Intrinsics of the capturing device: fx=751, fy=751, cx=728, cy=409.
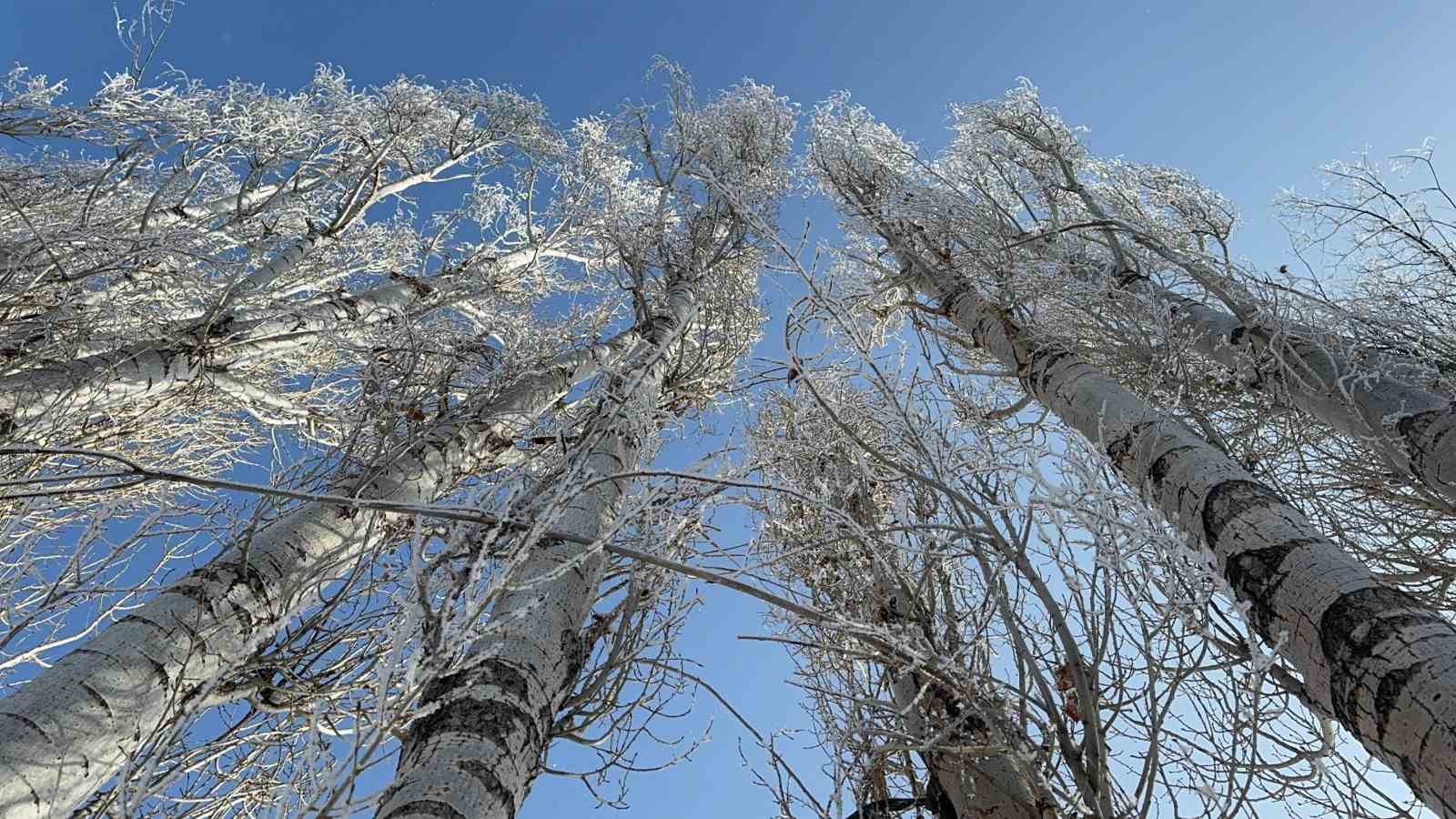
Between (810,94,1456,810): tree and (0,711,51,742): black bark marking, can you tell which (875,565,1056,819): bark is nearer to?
(810,94,1456,810): tree

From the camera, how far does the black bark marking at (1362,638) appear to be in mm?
1781

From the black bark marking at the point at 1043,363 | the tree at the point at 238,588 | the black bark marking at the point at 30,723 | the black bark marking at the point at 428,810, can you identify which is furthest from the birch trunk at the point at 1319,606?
the black bark marking at the point at 30,723

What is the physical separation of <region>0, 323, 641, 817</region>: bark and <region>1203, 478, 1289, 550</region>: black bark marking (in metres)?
2.70

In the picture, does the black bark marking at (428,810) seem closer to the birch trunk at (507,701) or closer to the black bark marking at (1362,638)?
the birch trunk at (507,701)

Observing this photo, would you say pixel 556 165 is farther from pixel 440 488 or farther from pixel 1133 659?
pixel 1133 659

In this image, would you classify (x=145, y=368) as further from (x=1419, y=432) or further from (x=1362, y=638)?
(x=1419, y=432)

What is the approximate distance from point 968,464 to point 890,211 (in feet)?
15.1

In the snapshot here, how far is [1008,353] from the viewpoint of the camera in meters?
4.94

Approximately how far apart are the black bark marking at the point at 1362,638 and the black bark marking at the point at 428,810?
2088 millimetres

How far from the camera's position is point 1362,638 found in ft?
6.23

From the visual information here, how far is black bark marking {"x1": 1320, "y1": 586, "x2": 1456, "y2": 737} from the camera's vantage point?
5.84 ft

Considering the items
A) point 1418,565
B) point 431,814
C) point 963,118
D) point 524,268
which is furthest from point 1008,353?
point 524,268

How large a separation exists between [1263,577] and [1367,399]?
1790 millimetres

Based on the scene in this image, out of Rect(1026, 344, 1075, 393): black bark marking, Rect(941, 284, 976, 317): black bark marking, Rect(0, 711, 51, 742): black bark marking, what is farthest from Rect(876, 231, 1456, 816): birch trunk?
Rect(0, 711, 51, 742): black bark marking
